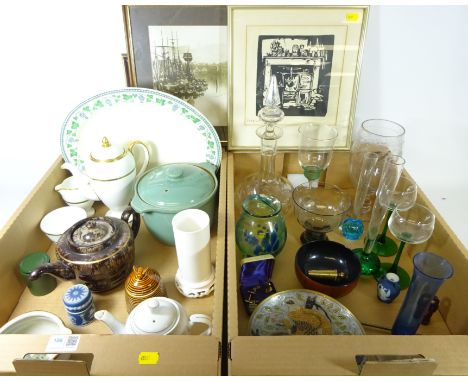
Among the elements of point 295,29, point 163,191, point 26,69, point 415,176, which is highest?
point 295,29

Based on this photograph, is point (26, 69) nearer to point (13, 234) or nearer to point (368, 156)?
point (13, 234)

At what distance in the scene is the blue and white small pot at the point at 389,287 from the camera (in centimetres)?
70

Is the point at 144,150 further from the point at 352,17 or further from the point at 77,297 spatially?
the point at 352,17

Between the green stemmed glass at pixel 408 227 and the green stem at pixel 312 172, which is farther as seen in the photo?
the green stem at pixel 312 172

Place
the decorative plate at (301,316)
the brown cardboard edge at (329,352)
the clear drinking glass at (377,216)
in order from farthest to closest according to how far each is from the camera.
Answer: the clear drinking glass at (377,216), the decorative plate at (301,316), the brown cardboard edge at (329,352)

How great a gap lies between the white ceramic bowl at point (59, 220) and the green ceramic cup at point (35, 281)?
0.07 m

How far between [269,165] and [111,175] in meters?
0.39

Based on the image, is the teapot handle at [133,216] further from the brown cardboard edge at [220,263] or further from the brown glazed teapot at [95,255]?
the brown cardboard edge at [220,263]

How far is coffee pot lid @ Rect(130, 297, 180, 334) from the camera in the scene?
559 millimetres

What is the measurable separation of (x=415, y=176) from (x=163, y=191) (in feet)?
2.72

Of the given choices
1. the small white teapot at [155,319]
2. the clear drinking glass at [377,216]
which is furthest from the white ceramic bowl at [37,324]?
the clear drinking glass at [377,216]

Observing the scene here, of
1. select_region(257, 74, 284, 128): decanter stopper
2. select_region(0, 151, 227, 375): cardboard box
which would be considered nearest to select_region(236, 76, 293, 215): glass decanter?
select_region(257, 74, 284, 128): decanter stopper

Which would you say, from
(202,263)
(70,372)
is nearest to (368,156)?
(202,263)

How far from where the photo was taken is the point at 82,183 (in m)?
0.90
